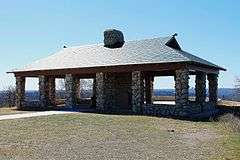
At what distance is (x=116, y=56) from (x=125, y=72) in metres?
1.42

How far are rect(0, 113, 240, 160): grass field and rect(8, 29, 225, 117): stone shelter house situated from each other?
451 centimetres

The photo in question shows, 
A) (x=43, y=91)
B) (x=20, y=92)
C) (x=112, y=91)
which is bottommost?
(x=20, y=92)

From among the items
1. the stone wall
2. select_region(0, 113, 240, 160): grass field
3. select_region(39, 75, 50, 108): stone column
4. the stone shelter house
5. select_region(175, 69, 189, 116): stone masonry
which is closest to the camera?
select_region(0, 113, 240, 160): grass field

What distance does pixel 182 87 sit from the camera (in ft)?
72.8

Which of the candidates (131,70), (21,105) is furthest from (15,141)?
(21,105)

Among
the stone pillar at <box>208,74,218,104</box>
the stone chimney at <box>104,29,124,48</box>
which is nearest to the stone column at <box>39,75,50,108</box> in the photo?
the stone chimney at <box>104,29,124,48</box>

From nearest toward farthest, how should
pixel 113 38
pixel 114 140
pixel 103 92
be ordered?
pixel 114 140, pixel 103 92, pixel 113 38

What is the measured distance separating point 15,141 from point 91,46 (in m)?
19.2

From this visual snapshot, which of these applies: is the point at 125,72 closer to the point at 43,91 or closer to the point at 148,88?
the point at 148,88

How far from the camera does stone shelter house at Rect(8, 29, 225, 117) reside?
22516 millimetres

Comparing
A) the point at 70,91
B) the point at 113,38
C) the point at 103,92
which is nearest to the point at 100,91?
the point at 103,92

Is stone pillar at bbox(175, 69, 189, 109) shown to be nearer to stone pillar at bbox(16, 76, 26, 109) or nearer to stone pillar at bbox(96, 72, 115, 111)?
stone pillar at bbox(96, 72, 115, 111)

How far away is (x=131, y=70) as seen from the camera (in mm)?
24109

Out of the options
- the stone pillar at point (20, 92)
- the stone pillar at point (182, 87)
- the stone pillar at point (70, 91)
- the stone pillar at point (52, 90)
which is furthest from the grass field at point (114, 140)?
the stone pillar at point (52, 90)
